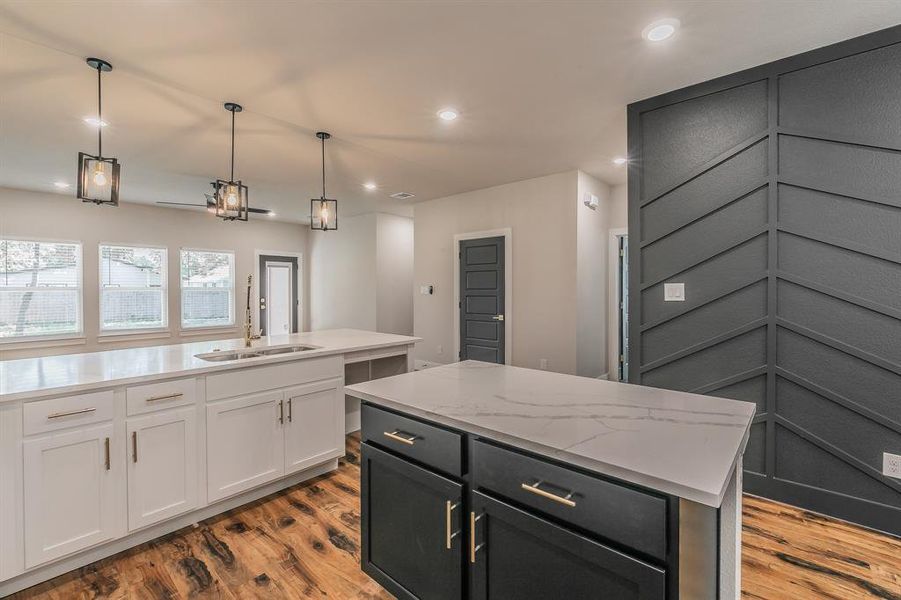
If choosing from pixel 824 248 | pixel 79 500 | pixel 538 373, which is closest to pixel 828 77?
pixel 824 248

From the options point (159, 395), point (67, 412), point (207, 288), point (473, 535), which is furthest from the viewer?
point (207, 288)

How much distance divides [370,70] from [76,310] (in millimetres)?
5997

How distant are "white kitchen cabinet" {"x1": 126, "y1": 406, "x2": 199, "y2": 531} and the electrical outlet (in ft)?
12.5

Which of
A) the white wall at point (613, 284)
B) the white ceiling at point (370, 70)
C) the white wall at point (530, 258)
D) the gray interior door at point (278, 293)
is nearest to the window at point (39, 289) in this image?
the white ceiling at point (370, 70)

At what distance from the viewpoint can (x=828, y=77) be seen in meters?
2.33

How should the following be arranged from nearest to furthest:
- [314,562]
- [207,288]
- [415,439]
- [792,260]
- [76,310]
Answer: [415,439], [314,562], [792,260], [76,310], [207,288]

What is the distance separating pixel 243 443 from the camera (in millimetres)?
2469

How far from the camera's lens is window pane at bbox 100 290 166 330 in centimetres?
602

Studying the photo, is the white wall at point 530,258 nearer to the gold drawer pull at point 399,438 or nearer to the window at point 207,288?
the gold drawer pull at point 399,438

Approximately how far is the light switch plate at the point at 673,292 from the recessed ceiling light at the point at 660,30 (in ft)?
5.05

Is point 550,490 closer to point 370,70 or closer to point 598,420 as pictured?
point 598,420

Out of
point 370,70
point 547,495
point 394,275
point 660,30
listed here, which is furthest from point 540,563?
point 394,275

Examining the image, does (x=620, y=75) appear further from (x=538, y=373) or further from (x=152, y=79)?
(x=152, y=79)

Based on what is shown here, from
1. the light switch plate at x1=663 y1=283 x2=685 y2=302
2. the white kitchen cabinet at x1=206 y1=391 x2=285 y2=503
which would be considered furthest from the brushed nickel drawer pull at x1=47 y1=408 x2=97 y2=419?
the light switch plate at x1=663 y1=283 x2=685 y2=302
